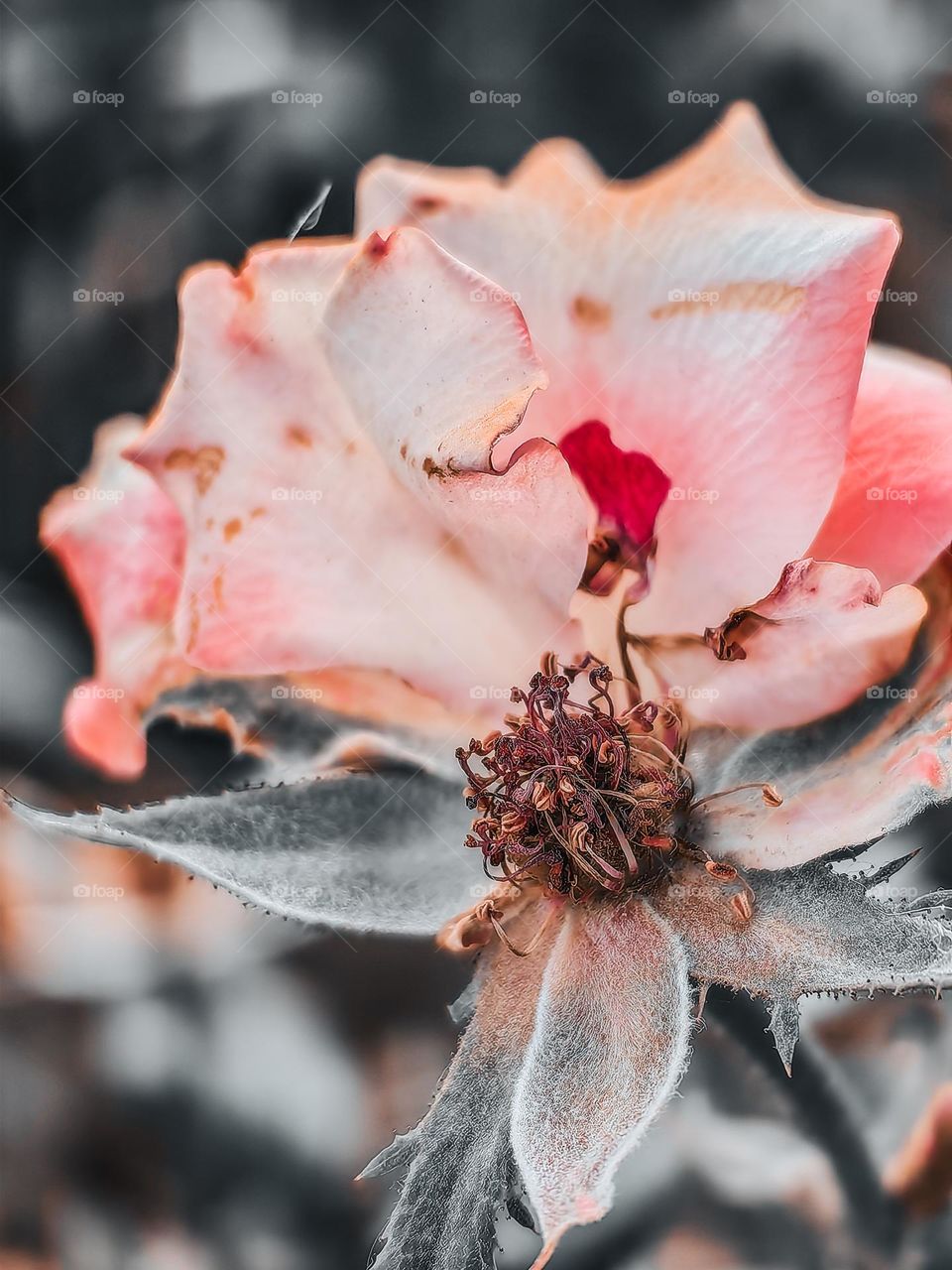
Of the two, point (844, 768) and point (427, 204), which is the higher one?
point (427, 204)

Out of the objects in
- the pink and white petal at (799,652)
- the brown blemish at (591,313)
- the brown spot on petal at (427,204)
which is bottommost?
the pink and white petal at (799,652)

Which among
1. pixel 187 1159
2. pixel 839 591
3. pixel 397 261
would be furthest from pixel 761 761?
pixel 187 1159

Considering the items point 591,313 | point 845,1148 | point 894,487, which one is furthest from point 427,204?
point 845,1148

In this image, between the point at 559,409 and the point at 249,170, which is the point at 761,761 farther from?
the point at 249,170

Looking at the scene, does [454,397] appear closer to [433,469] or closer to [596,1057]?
[433,469]

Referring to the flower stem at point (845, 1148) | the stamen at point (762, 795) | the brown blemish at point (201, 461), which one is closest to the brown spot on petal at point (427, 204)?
the brown blemish at point (201, 461)

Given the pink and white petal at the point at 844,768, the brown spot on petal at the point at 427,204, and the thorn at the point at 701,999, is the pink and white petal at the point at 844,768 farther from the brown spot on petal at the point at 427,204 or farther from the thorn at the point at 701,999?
the brown spot on petal at the point at 427,204
